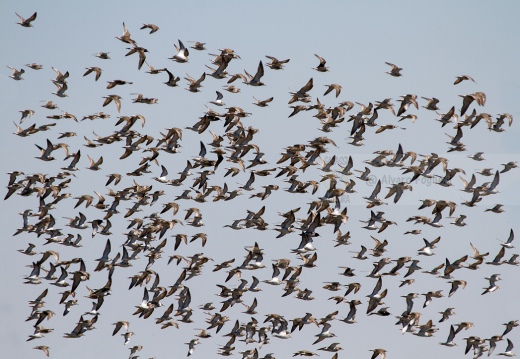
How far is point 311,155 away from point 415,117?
6170 mm

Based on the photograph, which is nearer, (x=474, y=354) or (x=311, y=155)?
(x=311, y=155)

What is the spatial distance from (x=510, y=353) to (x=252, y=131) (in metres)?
21.7

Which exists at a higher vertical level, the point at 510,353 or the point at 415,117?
the point at 415,117

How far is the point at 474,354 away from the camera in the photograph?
258 ft

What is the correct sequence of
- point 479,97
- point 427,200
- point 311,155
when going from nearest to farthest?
point 479,97
point 311,155
point 427,200

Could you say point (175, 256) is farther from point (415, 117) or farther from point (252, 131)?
point (415, 117)

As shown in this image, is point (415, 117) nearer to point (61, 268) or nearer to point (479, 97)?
point (479, 97)

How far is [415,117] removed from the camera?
7306cm

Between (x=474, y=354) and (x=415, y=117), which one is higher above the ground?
(x=415, y=117)

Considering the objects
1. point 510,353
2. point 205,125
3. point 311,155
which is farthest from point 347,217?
point 510,353

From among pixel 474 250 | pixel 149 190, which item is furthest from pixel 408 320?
pixel 149 190

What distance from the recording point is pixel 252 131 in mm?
70625

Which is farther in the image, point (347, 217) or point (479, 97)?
point (347, 217)

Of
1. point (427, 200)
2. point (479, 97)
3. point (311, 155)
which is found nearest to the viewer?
point (479, 97)
